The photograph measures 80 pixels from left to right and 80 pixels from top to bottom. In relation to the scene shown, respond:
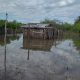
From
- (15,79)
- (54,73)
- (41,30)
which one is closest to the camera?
(15,79)

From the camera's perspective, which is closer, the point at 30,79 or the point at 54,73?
the point at 30,79

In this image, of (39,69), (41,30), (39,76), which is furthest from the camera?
(41,30)

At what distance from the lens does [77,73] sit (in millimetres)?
12680

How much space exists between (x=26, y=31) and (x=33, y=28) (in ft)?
5.78

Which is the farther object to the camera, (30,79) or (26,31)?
(26,31)

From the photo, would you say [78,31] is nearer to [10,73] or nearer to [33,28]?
[33,28]

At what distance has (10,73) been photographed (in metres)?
11.5

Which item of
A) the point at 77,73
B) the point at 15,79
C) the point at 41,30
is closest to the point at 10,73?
the point at 15,79

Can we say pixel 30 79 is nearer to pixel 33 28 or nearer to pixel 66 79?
pixel 66 79

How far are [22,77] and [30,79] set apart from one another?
410 mm

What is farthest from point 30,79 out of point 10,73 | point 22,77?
point 10,73

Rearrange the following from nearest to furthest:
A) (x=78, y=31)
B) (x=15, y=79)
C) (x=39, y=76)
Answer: (x=15, y=79)
(x=39, y=76)
(x=78, y=31)

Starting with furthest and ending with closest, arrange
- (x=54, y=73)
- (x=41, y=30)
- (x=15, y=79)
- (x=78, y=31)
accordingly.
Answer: (x=78, y=31) < (x=41, y=30) < (x=54, y=73) < (x=15, y=79)

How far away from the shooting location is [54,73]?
40.0ft
